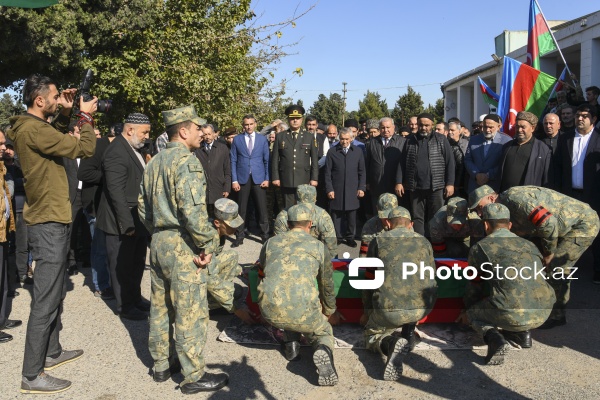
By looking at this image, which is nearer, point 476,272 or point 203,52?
point 476,272

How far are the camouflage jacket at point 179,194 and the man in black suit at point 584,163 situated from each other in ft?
16.1

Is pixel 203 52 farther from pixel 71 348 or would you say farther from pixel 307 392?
pixel 307 392

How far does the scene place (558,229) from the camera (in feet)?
15.9

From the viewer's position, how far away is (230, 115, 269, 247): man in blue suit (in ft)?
28.1

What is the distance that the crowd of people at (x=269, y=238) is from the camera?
3.78 meters

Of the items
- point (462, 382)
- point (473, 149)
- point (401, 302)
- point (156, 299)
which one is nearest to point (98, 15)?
point (473, 149)

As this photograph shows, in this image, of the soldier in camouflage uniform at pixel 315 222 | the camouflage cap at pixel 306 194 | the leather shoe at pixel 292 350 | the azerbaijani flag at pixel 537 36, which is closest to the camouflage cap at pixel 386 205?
the soldier in camouflage uniform at pixel 315 222

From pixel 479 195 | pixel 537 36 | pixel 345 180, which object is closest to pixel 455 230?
pixel 479 195

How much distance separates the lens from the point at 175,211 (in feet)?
12.2

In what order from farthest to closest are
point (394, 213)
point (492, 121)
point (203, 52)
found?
point (203, 52), point (492, 121), point (394, 213)

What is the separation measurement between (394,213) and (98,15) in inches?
334

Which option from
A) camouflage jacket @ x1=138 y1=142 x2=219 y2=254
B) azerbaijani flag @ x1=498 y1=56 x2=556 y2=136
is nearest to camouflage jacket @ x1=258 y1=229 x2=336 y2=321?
camouflage jacket @ x1=138 y1=142 x2=219 y2=254

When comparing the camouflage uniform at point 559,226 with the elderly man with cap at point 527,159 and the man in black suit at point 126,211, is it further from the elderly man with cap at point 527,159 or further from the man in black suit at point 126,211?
the man in black suit at point 126,211

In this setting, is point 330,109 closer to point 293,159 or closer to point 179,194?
point 293,159
